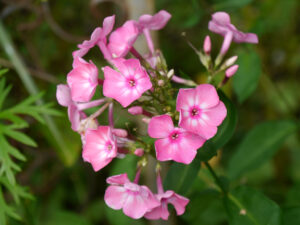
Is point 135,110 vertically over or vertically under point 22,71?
over

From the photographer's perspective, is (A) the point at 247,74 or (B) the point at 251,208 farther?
(A) the point at 247,74

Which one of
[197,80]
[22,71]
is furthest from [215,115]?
[197,80]

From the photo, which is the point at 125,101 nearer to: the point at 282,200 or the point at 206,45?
the point at 206,45

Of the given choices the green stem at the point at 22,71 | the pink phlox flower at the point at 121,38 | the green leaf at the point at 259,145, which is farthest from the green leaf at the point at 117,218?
the pink phlox flower at the point at 121,38

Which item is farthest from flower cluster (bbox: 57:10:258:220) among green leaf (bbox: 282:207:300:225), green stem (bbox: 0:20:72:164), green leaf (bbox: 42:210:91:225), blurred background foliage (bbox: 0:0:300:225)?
green leaf (bbox: 42:210:91:225)

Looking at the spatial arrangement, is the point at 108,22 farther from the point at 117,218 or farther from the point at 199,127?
the point at 117,218

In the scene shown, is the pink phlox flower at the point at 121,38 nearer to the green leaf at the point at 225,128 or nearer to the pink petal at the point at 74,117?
the pink petal at the point at 74,117

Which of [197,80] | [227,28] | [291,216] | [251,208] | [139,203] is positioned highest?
[227,28]
